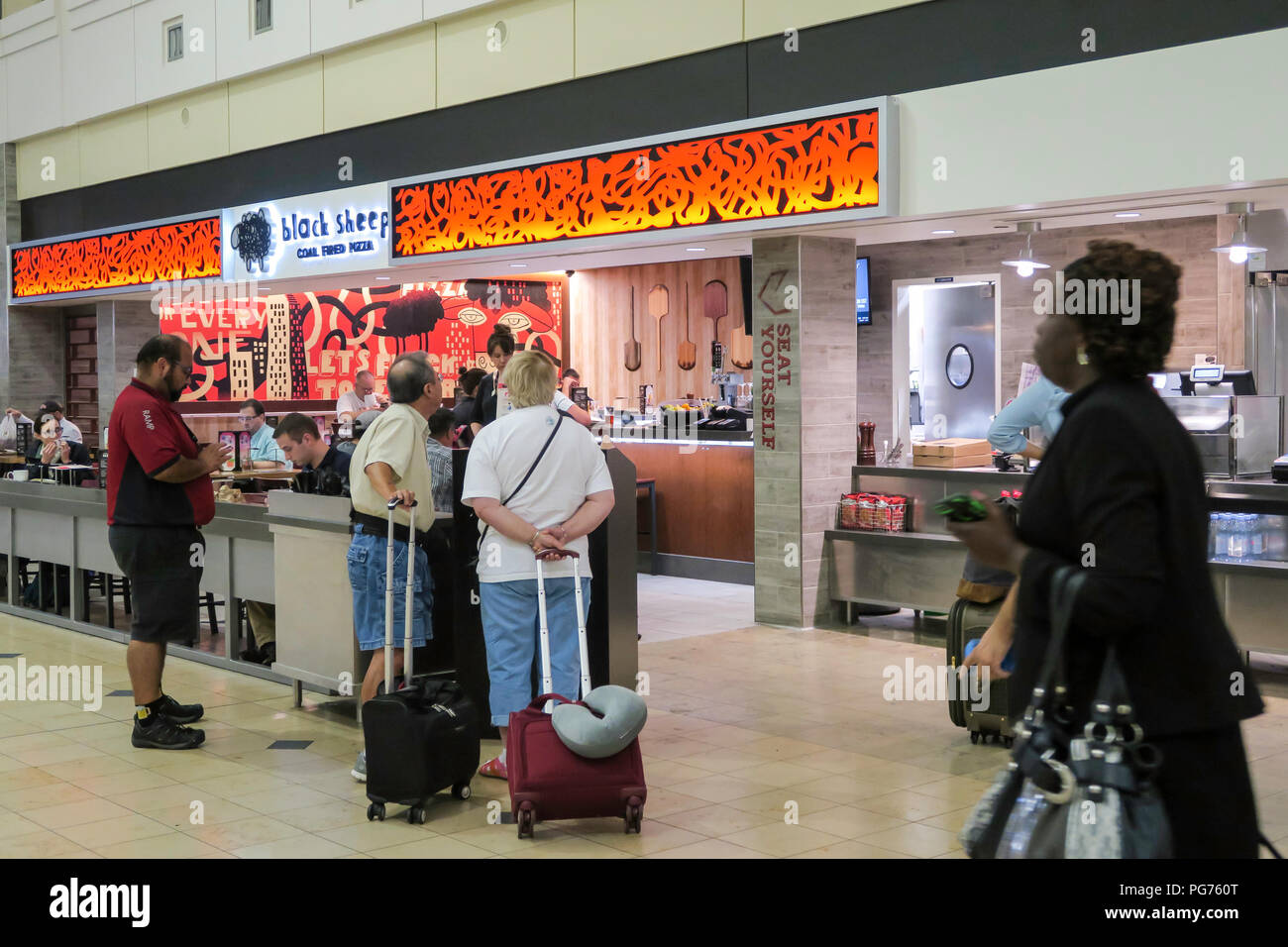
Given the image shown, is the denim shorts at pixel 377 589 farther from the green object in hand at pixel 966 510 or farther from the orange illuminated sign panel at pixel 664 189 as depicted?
the orange illuminated sign panel at pixel 664 189

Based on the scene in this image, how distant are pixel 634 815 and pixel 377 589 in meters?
1.59

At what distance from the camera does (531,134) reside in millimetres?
10195

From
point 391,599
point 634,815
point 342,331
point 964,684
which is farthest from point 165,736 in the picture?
point 342,331

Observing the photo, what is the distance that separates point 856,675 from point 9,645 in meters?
5.31

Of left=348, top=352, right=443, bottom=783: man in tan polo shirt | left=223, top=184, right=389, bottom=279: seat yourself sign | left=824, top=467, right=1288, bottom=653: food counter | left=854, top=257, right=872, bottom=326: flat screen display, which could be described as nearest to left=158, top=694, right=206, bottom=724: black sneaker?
left=348, top=352, right=443, bottom=783: man in tan polo shirt

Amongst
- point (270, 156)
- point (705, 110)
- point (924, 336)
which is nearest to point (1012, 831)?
point (705, 110)

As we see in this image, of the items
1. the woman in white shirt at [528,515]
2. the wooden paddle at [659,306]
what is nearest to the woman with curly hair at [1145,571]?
the woman in white shirt at [528,515]

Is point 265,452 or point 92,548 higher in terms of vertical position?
point 265,452

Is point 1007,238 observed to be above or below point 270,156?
below

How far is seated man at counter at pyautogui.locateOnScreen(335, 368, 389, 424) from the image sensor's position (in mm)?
13969

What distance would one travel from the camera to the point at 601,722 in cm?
433

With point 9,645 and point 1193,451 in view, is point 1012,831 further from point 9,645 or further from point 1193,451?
point 9,645

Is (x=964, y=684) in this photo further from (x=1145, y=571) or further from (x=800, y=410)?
(x=1145, y=571)
